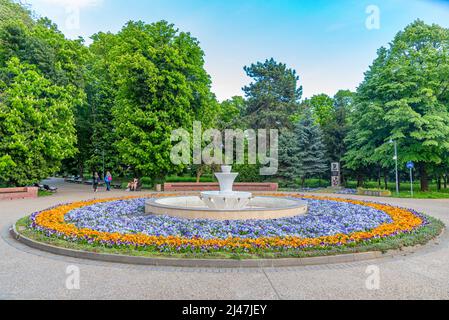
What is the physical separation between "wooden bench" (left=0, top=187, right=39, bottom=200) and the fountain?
10940mm

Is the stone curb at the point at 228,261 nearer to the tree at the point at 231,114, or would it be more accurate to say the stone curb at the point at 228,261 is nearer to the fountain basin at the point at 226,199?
the fountain basin at the point at 226,199

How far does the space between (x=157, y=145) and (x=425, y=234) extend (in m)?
18.8

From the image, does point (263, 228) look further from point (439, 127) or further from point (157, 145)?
point (439, 127)

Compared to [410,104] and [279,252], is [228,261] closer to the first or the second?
[279,252]

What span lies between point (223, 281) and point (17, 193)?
19134mm

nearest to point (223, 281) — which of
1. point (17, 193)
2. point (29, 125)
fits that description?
point (17, 193)

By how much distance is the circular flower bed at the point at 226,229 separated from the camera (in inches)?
286

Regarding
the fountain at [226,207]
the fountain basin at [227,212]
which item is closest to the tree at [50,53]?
the fountain at [226,207]

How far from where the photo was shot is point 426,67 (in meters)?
23.2

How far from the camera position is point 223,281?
18.5ft

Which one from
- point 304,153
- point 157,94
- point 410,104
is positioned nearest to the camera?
point 410,104

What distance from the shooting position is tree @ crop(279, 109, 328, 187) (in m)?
29.4

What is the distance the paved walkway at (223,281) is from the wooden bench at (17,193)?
48.2 feet
